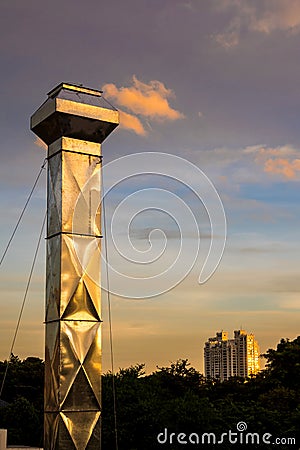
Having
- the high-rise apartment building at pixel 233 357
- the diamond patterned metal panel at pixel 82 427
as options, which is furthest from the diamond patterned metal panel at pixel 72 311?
the high-rise apartment building at pixel 233 357

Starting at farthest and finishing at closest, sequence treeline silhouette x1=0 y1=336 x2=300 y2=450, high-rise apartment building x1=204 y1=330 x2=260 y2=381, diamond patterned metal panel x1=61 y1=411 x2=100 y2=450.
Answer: high-rise apartment building x1=204 y1=330 x2=260 y2=381 → treeline silhouette x1=0 y1=336 x2=300 y2=450 → diamond patterned metal panel x1=61 y1=411 x2=100 y2=450

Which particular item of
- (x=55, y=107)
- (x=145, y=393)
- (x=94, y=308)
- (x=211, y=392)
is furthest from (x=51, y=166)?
(x=211, y=392)

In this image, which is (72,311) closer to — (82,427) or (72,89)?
(82,427)

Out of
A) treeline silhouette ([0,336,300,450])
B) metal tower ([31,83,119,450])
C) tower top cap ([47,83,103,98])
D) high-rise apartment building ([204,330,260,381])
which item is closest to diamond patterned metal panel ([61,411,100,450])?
metal tower ([31,83,119,450])

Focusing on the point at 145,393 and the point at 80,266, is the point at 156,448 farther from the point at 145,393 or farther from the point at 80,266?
the point at 80,266

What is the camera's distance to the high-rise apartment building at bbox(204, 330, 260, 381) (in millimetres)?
44000

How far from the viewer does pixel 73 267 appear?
26.0 ft

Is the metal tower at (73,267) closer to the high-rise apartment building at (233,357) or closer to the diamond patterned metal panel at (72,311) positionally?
the diamond patterned metal panel at (72,311)

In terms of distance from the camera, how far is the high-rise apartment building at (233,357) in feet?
144

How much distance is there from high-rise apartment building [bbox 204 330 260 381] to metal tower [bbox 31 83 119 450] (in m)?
36.1

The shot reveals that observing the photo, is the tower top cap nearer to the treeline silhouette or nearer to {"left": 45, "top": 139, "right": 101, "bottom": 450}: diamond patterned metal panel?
{"left": 45, "top": 139, "right": 101, "bottom": 450}: diamond patterned metal panel

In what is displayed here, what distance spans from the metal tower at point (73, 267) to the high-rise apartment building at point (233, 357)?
36.1 m

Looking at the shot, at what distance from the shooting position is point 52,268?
26.3 ft

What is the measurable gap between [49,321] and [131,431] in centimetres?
1012
